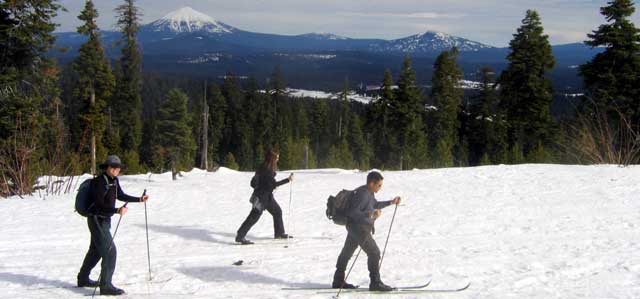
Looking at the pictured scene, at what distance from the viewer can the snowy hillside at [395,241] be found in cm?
788

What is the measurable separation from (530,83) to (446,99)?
480 inches

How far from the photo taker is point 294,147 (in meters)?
68.4

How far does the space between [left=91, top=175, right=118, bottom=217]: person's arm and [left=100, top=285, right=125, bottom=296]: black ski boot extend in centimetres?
99

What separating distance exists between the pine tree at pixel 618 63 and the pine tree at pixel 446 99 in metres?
19.1

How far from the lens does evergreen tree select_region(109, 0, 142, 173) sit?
44469 mm

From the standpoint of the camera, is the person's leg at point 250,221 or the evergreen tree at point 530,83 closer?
the person's leg at point 250,221

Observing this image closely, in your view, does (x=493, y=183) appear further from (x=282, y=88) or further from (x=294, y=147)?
(x=282, y=88)

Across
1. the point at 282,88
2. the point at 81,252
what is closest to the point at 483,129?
the point at 282,88

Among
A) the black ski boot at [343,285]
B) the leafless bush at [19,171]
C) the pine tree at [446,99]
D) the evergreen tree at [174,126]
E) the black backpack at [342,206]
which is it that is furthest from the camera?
the pine tree at [446,99]

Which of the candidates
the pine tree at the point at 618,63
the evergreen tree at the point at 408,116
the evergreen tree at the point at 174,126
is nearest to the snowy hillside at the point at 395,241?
the pine tree at the point at 618,63

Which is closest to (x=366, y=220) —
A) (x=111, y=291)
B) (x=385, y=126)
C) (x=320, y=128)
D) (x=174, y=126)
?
(x=111, y=291)

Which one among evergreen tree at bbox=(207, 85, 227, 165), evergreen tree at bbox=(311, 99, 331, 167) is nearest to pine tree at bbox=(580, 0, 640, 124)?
evergreen tree at bbox=(207, 85, 227, 165)

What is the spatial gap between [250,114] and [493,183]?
202 ft

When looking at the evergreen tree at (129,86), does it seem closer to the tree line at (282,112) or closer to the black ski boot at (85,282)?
the tree line at (282,112)
